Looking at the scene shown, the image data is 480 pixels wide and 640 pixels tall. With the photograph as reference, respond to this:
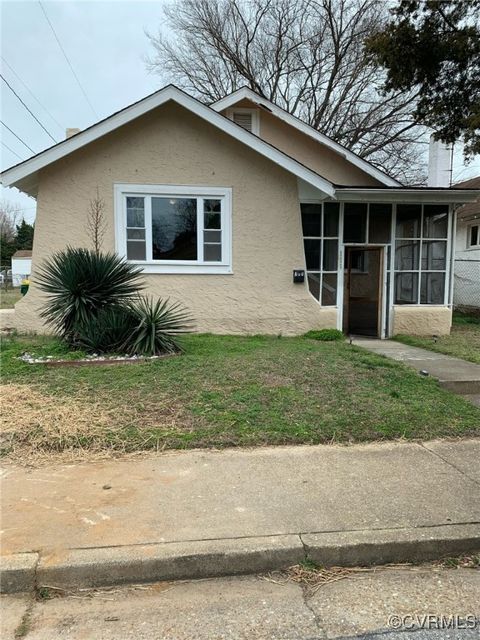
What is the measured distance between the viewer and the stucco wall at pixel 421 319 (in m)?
12.0

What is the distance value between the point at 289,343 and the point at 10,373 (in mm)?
5296

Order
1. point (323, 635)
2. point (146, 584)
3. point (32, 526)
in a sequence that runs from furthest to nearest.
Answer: point (32, 526) → point (146, 584) → point (323, 635)

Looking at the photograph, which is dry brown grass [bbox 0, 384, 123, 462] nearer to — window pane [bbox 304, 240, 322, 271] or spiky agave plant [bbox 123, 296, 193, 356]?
spiky agave plant [bbox 123, 296, 193, 356]

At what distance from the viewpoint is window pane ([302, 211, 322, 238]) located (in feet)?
38.0

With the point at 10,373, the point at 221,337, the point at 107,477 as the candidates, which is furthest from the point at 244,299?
the point at 107,477

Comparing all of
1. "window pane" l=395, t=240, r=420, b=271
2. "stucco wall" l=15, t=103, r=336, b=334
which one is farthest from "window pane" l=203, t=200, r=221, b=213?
"window pane" l=395, t=240, r=420, b=271

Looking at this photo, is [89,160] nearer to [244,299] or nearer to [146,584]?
[244,299]

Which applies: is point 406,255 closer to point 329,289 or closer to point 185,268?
point 329,289

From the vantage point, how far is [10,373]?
22.4 feet

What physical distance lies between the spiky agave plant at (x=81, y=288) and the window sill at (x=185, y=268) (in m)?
2.28

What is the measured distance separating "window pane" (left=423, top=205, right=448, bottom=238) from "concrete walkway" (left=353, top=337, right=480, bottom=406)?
3103mm

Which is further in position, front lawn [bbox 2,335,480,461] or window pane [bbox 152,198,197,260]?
window pane [bbox 152,198,197,260]

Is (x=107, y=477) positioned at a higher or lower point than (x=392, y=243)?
lower

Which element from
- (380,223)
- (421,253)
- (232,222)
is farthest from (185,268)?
(421,253)
